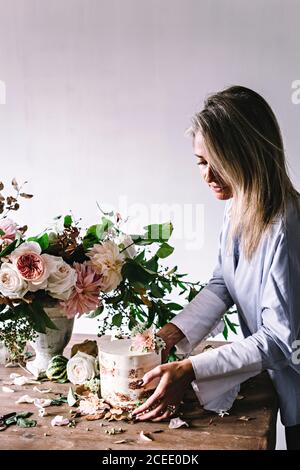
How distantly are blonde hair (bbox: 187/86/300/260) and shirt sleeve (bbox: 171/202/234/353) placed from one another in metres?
0.22

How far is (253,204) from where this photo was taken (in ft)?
4.69

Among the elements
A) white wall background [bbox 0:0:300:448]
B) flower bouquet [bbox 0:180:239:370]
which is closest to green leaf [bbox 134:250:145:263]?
flower bouquet [bbox 0:180:239:370]

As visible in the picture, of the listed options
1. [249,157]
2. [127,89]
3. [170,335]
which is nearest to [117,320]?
[170,335]

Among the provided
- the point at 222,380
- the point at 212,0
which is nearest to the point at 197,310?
the point at 222,380

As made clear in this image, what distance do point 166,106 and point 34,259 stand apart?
1.62 metres

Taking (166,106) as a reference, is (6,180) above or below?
below

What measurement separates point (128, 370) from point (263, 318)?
325 mm

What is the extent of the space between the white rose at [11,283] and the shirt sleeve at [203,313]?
421mm

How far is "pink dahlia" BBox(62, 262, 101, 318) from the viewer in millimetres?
1391

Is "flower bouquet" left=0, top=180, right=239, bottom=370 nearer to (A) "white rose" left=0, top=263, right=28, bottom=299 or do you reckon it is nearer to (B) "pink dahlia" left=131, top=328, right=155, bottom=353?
(A) "white rose" left=0, top=263, right=28, bottom=299

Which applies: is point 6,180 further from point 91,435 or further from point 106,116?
point 91,435

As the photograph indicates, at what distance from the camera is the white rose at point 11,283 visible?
1.33m

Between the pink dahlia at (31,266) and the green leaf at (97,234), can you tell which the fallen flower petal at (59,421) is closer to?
the pink dahlia at (31,266)
